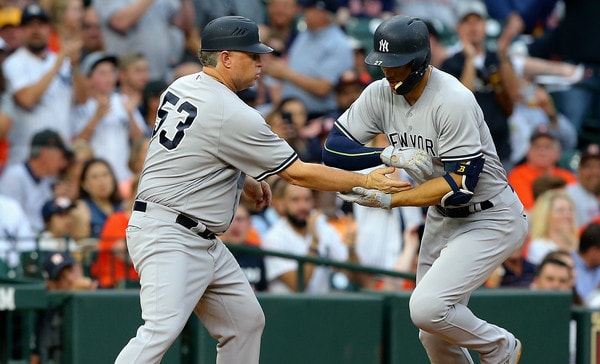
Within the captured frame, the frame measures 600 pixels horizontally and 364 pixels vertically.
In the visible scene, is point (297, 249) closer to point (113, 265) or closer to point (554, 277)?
point (113, 265)

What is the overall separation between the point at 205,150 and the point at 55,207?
3.44 meters

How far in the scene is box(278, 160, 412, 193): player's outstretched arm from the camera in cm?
581

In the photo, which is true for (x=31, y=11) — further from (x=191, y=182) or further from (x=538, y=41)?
(x=538, y=41)

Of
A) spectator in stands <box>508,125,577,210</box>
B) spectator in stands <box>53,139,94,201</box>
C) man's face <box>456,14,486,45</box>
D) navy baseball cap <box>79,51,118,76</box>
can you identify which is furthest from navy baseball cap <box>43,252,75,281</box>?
man's face <box>456,14,486,45</box>

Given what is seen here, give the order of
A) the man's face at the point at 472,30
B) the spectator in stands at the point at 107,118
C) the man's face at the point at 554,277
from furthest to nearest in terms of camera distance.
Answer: the man's face at the point at 472,30 → the spectator in stands at the point at 107,118 → the man's face at the point at 554,277

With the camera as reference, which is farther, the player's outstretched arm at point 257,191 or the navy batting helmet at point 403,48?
the player's outstretched arm at point 257,191

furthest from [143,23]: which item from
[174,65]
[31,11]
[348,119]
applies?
[348,119]

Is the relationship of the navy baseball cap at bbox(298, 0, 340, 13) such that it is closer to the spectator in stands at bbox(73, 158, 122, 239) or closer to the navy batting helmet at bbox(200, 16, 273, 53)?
the spectator in stands at bbox(73, 158, 122, 239)

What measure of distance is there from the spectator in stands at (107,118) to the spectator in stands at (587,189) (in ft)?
13.6

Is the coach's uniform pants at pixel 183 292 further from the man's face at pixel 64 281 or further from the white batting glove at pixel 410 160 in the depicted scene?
the man's face at pixel 64 281

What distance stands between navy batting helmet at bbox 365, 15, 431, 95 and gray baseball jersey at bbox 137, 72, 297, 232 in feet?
2.17

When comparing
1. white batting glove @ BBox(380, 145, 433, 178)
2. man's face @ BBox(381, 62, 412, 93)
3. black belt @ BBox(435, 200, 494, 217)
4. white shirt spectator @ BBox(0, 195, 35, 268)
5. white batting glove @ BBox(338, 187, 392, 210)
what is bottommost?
white shirt spectator @ BBox(0, 195, 35, 268)

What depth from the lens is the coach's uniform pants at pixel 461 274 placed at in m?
5.92

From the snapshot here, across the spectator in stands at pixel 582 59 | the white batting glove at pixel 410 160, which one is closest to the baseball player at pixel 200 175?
the white batting glove at pixel 410 160
